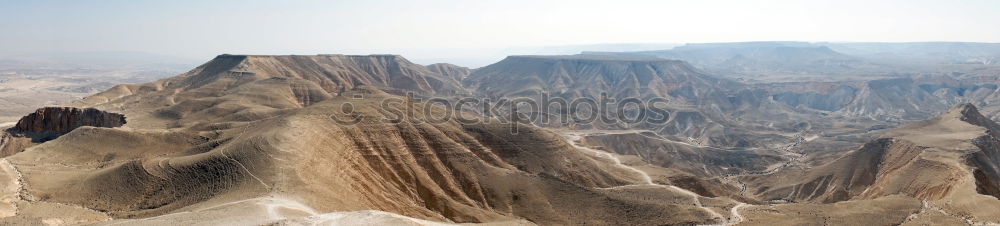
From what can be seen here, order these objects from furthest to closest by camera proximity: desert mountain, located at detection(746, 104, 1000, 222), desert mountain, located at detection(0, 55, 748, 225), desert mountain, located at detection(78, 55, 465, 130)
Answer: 1. desert mountain, located at detection(78, 55, 465, 130)
2. desert mountain, located at detection(746, 104, 1000, 222)
3. desert mountain, located at detection(0, 55, 748, 225)

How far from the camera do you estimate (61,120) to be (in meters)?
108

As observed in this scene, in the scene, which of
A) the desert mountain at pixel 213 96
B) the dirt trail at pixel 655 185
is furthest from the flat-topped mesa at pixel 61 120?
the dirt trail at pixel 655 185

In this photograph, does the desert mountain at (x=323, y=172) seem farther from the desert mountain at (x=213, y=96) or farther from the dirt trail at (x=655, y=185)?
the desert mountain at (x=213, y=96)

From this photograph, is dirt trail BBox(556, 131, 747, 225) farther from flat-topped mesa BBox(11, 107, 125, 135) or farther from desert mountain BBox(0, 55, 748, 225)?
flat-topped mesa BBox(11, 107, 125, 135)

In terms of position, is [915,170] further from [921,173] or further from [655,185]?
[655,185]

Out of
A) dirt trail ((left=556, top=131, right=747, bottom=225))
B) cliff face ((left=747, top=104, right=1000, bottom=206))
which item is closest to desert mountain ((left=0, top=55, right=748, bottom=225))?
dirt trail ((left=556, top=131, right=747, bottom=225))

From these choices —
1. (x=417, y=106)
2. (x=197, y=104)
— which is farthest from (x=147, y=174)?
(x=197, y=104)

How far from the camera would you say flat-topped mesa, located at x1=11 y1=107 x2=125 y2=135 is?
10775 cm

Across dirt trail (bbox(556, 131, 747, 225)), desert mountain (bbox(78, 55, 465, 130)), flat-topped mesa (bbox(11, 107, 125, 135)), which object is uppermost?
desert mountain (bbox(78, 55, 465, 130))

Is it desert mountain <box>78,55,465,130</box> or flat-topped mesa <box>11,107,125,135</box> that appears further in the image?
desert mountain <box>78,55,465,130</box>

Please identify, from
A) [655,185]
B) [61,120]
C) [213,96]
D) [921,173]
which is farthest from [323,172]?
[921,173]

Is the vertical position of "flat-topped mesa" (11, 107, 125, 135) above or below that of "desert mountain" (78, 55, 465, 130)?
below

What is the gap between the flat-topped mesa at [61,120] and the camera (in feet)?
354

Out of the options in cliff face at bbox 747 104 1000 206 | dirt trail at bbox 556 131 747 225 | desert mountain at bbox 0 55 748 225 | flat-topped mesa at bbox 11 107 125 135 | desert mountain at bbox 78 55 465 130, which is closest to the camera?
desert mountain at bbox 0 55 748 225
